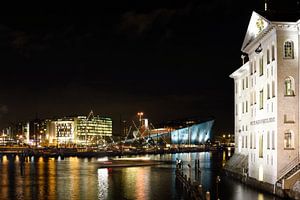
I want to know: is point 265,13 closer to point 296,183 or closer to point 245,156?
point 296,183

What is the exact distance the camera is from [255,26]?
5597cm

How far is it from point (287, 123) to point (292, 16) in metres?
10.7

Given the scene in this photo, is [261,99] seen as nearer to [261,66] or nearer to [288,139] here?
[261,66]

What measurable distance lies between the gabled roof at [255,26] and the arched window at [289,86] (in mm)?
5788

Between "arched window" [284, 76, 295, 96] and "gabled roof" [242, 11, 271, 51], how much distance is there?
19.0 feet

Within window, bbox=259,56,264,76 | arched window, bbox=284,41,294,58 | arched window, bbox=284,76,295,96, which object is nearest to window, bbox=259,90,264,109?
window, bbox=259,56,264,76

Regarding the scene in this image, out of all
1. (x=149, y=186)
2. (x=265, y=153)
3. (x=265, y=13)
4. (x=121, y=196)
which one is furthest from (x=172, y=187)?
(x=265, y=13)

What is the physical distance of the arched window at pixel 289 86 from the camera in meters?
47.2

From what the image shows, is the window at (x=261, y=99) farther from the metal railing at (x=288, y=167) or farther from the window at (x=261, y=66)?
the metal railing at (x=288, y=167)

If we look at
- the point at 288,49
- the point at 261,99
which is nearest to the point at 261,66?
the point at 261,99

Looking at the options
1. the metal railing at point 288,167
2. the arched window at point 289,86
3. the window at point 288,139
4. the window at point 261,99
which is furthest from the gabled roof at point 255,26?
the metal railing at point 288,167

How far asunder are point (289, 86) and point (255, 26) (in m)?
11.1

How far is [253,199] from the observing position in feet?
155

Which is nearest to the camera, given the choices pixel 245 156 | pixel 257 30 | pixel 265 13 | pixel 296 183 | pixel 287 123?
pixel 296 183
